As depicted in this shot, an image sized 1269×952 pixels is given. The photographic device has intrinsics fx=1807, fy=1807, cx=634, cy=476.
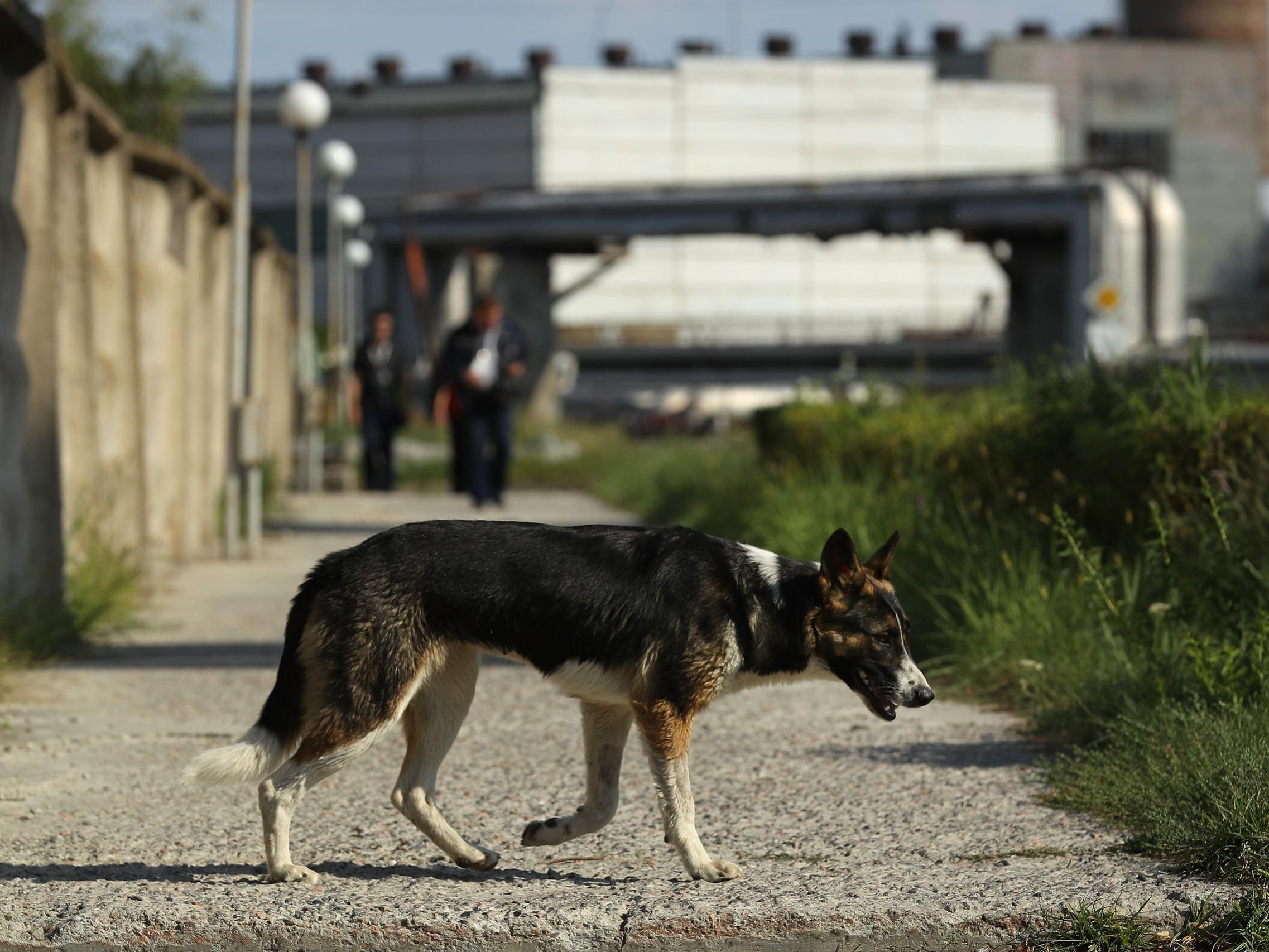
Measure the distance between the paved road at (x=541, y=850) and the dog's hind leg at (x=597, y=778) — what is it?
0.38 feet

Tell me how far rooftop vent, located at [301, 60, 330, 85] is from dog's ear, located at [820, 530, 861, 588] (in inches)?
3002

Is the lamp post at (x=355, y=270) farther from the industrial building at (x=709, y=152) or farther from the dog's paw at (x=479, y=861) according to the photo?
the dog's paw at (x=479, y=861)

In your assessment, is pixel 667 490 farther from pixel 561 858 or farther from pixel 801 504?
pixel 561 858

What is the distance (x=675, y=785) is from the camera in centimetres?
493

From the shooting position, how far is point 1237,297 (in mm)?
68938

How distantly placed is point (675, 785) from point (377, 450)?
1819 centimetres

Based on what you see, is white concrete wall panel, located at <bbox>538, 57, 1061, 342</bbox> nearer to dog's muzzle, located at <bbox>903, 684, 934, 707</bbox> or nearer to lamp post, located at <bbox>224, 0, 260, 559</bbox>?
lamp post, located at <bbox>224, 0, 260, 559</bbox>

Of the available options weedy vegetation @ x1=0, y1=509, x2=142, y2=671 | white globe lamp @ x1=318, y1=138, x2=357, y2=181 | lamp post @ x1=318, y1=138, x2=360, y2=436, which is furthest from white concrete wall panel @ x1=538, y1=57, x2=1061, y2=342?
weedy vegetation @ x1=0, y1=509, x2=142, y2=671

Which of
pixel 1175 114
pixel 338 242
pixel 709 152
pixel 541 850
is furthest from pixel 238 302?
pixel 1175 114

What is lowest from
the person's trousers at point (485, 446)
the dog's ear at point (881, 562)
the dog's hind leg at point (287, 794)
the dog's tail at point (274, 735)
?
the person's trousers at point (485, 446)

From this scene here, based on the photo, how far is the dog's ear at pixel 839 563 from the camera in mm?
5012

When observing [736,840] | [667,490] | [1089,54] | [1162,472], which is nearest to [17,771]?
[736,840]

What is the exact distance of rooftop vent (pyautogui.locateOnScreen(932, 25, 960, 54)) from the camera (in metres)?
85.7

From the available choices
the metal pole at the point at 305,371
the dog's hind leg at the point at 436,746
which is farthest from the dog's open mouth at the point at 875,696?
the metal pole at the point at 305,371
